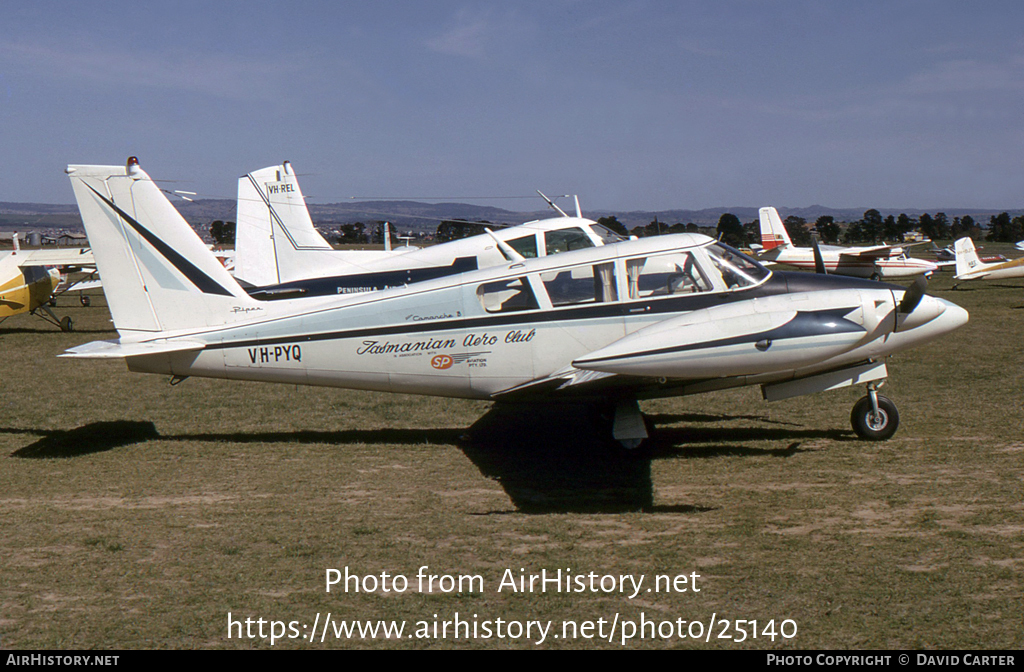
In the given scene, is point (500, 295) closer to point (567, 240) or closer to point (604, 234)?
point (567, 240)

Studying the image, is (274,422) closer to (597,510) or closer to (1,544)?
(1,544)

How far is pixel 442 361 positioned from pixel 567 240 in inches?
230

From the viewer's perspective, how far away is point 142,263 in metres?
9.09

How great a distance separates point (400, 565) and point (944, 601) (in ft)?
11.9

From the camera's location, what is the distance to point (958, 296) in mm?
29438

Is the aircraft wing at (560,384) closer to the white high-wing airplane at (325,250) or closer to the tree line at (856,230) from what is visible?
the white high-wing airplane at (325,250)

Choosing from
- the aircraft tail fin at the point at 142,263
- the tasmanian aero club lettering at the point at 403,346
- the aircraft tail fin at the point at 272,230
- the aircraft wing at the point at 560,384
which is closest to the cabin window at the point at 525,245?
the aircraft tail fin at the point at 272,230

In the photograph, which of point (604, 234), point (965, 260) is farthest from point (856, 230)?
point (604, 234)

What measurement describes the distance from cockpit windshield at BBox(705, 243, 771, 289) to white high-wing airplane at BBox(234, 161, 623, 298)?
5.18m

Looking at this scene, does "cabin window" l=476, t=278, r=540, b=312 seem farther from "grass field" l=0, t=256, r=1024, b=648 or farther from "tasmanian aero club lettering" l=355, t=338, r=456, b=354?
"grass field" l=0, t=256, r=1024, b=648

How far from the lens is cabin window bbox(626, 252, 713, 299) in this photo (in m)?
8.45

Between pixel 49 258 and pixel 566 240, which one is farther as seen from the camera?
pixel 49 258
